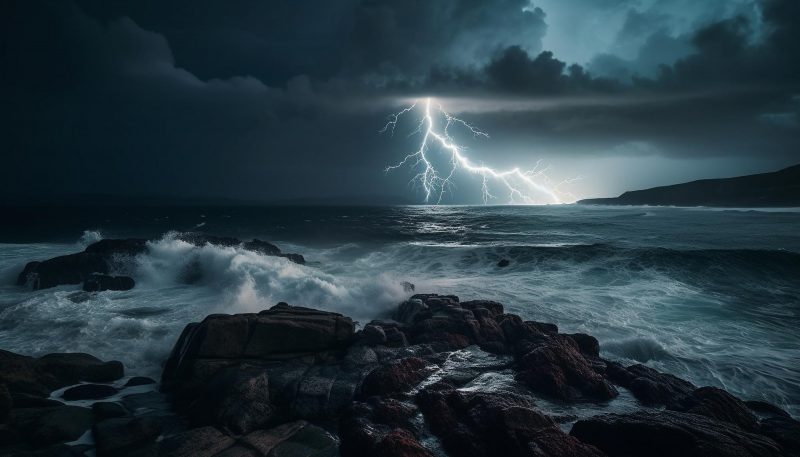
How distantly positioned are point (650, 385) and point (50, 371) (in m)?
14.2

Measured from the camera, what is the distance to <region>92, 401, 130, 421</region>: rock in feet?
23.5

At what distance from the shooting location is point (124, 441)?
630cm

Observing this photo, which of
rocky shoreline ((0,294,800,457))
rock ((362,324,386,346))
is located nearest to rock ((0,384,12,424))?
rocky shoreline ((0,294,800,457))

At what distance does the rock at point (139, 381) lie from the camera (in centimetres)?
888

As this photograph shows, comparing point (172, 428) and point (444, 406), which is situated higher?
point (444, 406)

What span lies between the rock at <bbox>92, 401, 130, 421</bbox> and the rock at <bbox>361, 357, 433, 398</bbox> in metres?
4.94

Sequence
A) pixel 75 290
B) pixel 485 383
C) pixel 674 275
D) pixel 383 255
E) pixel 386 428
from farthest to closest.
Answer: pixel 383 255
pixel 674 275
pixel 75 290
pixel 485 383
pixel 386 428

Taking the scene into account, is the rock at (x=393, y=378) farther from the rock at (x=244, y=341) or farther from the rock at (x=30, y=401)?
the rock at (x=30, y=401)

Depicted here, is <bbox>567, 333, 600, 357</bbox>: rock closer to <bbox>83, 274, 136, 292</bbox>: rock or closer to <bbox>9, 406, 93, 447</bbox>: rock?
<bbox>9, 406, 93, 447</bbox>: rock

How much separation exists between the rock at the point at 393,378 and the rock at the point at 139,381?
5.62m

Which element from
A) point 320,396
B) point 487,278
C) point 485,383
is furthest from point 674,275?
point 320,396

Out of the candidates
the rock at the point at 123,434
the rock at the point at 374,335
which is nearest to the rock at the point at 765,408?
the rock at the point at 374,335

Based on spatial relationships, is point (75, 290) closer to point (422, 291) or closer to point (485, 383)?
point (422, 291)

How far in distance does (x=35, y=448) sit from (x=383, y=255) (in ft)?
89.7
